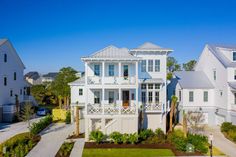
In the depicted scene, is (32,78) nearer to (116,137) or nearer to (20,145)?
(20,145)

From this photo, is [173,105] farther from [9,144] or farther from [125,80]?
[9,144]

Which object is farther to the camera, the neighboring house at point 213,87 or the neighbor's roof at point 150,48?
the neighboring house at point 213,87

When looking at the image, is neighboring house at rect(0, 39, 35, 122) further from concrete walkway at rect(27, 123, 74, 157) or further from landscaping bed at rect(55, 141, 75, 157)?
landscaping bed at rect(55, 141, 75, 157)

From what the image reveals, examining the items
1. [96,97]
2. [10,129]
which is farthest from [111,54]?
[10,129]

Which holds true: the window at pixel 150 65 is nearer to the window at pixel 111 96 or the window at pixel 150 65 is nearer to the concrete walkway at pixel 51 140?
the window at pixel 111 96

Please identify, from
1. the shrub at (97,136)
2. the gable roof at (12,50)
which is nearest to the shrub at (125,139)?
the shrub at (97,136)

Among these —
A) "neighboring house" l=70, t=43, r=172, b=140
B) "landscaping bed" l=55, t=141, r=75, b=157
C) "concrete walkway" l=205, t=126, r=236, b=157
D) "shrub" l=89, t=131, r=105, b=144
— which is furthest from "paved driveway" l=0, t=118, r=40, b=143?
"concrete walkway" l=205, t=126, r=236, b=157
